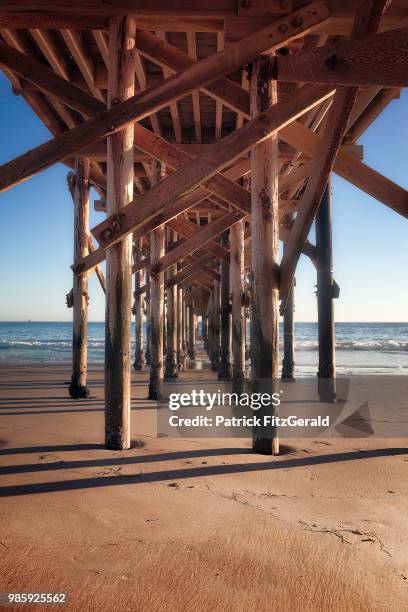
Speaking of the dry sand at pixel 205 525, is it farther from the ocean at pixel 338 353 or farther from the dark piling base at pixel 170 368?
the ocean at pixel 338 353

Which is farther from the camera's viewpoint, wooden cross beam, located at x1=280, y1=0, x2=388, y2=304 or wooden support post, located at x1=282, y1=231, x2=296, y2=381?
wooden support post, located at x1=282, y1=231, x2=296, y2=381

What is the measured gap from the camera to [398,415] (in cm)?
601

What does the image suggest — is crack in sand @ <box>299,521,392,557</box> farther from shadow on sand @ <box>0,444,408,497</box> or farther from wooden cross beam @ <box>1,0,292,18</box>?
wooden cross beam @ <box>1,0,292,18</box>

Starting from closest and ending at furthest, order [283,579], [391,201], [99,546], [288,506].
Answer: [283,579] → [99,546] → [288,506] → [391,201]

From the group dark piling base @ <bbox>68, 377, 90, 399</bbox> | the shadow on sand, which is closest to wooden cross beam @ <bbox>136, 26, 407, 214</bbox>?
the shadow on sand

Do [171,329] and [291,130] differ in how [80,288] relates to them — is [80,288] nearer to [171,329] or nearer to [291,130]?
[171,329]

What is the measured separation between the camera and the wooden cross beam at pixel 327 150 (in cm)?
257

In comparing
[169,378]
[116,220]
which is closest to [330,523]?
[116,220]

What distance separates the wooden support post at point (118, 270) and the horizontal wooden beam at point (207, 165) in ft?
1.86

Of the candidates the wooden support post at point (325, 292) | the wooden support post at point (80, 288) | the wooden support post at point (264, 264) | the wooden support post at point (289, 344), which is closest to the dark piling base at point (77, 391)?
the wooden support post at point (80, 288)

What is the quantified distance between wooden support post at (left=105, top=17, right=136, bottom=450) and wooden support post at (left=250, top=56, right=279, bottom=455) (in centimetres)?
110

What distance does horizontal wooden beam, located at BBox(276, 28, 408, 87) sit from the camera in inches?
93.3

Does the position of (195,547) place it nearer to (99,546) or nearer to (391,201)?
(99,546)

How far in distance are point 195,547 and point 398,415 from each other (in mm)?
4640
